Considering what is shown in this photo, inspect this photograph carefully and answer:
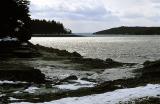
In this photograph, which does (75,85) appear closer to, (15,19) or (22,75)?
(22,75)

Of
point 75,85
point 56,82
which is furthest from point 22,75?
point 75,85

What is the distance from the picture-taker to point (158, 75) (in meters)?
30.5

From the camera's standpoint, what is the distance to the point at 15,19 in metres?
61.1

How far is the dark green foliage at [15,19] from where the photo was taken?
5766cm

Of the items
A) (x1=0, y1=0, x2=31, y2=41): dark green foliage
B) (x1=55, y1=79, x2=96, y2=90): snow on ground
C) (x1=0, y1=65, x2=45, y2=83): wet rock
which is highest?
(x1=0, y1=0, x2=31, y2=41): dark green foliage

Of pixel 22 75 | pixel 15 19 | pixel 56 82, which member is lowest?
pixel 56 82

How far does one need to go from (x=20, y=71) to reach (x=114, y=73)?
461 inches

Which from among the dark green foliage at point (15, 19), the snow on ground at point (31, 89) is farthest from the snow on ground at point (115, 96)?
the dark green foliage at point (15, 19)

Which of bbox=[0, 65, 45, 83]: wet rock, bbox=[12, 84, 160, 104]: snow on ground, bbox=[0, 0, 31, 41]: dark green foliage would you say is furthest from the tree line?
bbox=[12, 84, 160, 104]: snow on ground

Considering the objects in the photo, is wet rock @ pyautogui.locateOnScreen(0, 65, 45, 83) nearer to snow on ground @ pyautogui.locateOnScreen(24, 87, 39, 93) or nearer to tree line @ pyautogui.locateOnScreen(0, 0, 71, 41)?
snow on ground @ pyautogui.locateOnScreen(24, 87, 39, 93)

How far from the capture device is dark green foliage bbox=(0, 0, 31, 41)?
57656 mm

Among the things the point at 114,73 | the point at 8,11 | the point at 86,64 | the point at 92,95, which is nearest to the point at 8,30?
the point at 8,11

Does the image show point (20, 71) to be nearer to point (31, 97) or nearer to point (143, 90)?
point (31, 97)

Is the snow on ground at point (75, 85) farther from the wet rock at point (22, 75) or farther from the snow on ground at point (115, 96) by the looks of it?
the snow on ground at point (115, 96)
